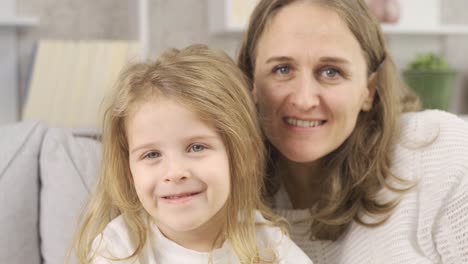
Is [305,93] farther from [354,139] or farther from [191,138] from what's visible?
[191,138]

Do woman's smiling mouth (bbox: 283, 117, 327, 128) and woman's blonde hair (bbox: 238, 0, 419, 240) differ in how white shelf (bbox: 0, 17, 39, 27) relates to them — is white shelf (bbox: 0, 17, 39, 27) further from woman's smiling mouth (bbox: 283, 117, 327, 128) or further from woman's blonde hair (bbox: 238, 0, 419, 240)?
woman's smiling mouth (bbox: 283, 117, 327, 128)

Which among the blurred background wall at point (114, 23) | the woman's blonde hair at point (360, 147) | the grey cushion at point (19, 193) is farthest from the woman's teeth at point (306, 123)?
the blurred background wall at point (114, 23)

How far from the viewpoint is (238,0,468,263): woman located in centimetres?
122

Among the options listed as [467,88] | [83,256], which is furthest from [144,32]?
[467,88]

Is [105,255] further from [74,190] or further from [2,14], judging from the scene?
[2,14]

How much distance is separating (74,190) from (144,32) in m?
0.97

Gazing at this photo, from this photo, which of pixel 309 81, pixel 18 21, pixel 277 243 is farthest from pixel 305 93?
pixel 18 21

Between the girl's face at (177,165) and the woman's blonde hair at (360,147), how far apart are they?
35 centimetres

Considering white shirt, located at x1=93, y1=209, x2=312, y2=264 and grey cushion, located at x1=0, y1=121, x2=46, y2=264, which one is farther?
grey cushion, located at x1=0, y1=121, x2=46, y2=264

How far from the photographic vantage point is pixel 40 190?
1330 mm

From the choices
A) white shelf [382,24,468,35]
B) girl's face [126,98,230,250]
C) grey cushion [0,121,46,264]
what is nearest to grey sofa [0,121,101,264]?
grey cushion [0,121,46,264]

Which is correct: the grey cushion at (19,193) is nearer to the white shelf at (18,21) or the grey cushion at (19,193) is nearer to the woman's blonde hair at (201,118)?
the woman's blonde hair at (201,118)

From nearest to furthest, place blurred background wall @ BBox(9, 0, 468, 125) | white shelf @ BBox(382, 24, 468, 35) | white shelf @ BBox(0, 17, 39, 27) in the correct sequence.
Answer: white shelf @ BBox(0, 17, 39, 27) < blurred background wall @ BBox(9, 0, 468, 125) < white shelf @ BBox(382, 24, 468, 35)

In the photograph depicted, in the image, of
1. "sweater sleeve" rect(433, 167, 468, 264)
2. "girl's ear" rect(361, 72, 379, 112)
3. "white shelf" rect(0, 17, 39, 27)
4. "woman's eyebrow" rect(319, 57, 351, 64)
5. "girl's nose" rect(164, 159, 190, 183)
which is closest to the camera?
"girl's nose" rect(164, 159, 190, 183)
